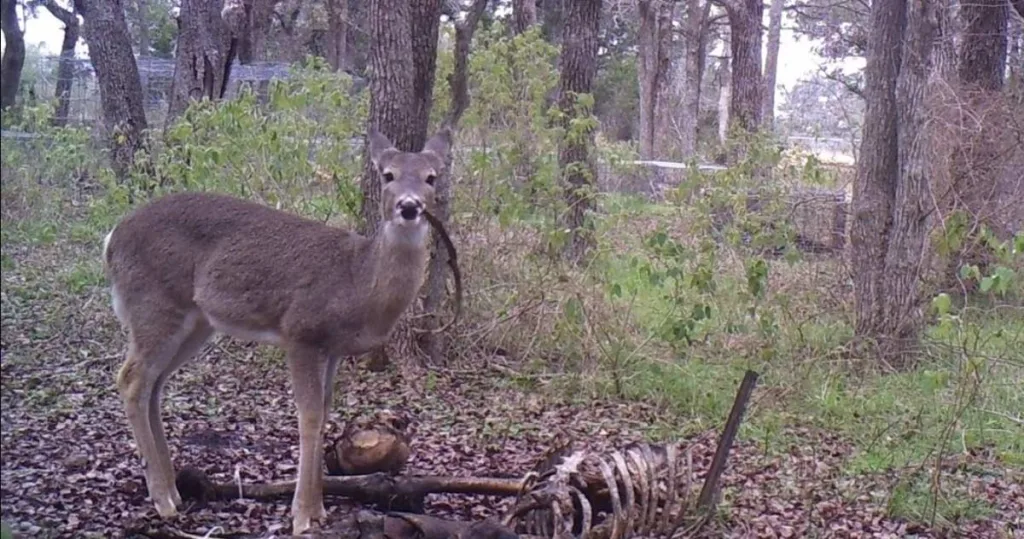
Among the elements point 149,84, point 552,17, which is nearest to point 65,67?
point 149,84

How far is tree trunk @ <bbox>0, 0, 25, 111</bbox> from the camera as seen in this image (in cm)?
180

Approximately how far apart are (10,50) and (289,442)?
12.6ft

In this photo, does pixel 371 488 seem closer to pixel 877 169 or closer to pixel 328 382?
pixel 328 382

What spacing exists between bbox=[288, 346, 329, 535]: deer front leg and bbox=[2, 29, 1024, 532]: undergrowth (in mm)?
1639

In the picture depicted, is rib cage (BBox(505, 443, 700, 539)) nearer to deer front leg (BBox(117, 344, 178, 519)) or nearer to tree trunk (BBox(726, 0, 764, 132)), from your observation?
deer front leg (BBox(117, 344, 178, 519))

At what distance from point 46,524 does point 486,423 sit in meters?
2.78

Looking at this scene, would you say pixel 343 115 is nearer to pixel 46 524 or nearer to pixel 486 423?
pixel 486 423

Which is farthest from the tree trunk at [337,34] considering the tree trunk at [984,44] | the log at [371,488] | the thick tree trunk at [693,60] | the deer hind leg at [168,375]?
the log at [371,488]

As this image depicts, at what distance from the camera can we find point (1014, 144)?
8.85 m

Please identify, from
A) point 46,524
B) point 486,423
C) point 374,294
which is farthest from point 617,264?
point 46,524

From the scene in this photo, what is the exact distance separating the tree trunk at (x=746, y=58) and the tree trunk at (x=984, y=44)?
613cm

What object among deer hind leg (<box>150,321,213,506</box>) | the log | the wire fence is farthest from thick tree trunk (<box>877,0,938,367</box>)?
deer hind leg (<box>150,321,213,506</box>)

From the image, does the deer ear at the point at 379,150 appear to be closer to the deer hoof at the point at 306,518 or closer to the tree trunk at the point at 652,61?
the deer hoof at the point at 306,518

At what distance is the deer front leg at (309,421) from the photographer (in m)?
4.29
